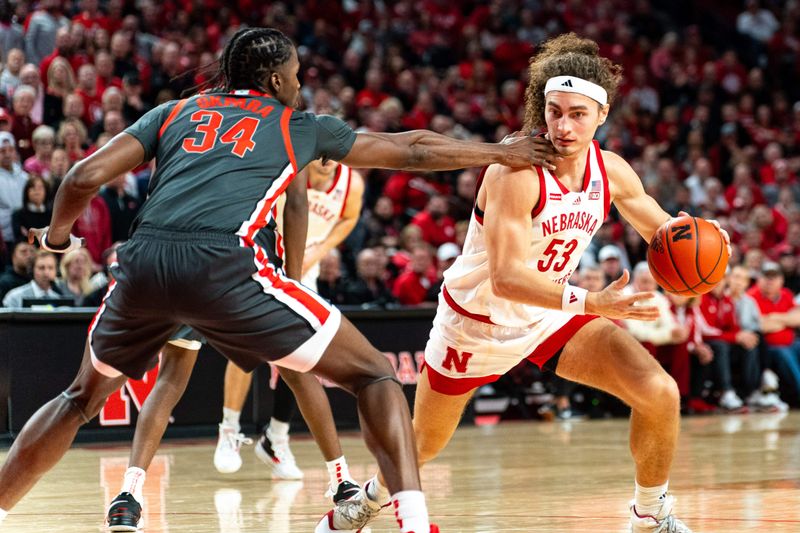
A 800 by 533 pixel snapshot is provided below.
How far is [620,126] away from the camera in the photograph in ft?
58.0

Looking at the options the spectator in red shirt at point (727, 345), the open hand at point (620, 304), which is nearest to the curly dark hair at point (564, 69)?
the open hand at point (620, 304)

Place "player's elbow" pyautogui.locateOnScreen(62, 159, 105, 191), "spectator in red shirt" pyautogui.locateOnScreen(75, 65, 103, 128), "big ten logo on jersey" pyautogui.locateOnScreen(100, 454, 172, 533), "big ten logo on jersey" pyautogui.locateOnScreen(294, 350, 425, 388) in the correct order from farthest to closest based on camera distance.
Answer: "spectator in red shirt" pyautogui.locateOnScreen(75, 65, 103, 128) → "big ten logo on jersey" pyautogui.locateOnScreen(294, 350, 425, 388) → "big ten logo on jersey" pyautogui.locateOnScreen(100, 454, 172, 533) → "player's elbow" pyautogui.locateOnScreen(62, 159, 105, 191)

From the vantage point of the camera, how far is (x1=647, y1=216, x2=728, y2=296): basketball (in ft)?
16.2

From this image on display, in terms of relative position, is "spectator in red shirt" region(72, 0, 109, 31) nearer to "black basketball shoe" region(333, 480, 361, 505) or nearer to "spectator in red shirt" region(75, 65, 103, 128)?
"spectator in red shirt" region(75, 65, 103, 128)

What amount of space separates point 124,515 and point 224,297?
1.65 metres

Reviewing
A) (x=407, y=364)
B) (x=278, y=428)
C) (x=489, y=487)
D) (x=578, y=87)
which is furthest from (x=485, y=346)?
(x=407, y=364)

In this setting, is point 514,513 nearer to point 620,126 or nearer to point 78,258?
point 78,258

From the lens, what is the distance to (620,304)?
4457mm

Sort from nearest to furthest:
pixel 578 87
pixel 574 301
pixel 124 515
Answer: pixel 574 301 → pixel 578 87 → pixel 124 515

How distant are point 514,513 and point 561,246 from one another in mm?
1468

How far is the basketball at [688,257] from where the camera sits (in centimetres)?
493

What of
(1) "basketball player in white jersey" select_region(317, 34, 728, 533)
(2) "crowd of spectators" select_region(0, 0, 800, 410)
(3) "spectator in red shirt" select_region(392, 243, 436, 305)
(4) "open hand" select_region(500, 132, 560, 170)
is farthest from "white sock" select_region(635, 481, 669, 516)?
(3) "spectator in red shirt" select_region(392, 243, 436, 305)

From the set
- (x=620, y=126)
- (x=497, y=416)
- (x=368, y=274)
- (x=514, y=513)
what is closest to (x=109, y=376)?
(x=514, y=513)

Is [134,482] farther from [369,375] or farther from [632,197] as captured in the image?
[632,197]
